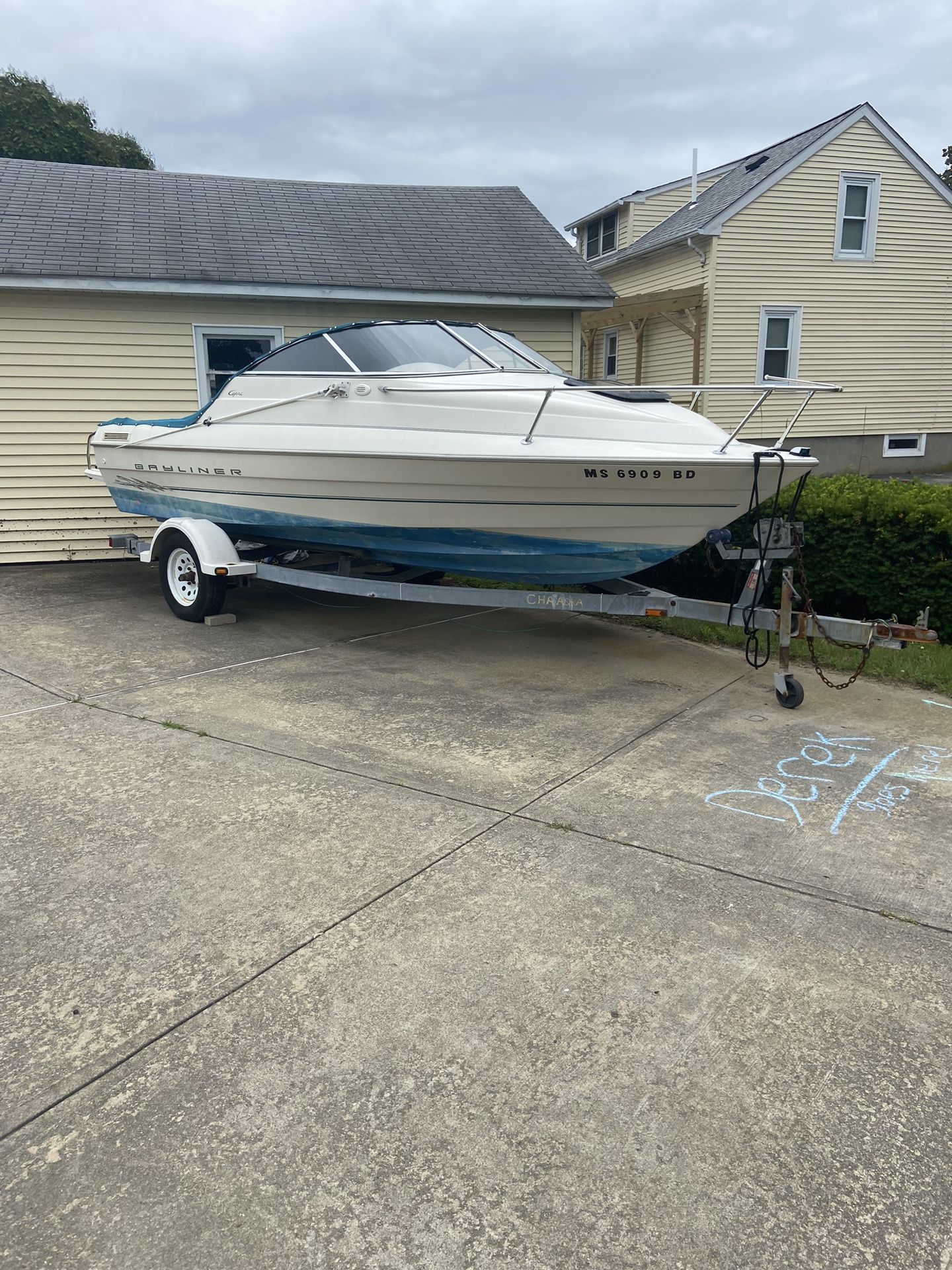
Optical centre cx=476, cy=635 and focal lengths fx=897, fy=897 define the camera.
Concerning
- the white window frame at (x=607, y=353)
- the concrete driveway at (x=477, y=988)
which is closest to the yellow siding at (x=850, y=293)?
the white window frame at (x=607, y=353)

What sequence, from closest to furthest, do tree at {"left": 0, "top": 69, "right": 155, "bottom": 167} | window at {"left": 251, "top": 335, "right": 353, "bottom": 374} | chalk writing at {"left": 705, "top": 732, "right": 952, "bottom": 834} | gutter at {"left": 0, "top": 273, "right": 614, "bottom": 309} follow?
chalk writing at {"left": 705, "top": 732, "right": 952, "bottom": 834}
window at {"left": 251, "top": 335, "right": 353, "bottom": 374}
gutter at {"left": 0, "top": 273, "right": 614, "bottom": 309}
tree at {"left": 0, "top": 69, "right": 155, "bottom": 167}

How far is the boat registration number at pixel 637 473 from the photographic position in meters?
5.23

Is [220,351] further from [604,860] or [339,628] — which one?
[604,860]

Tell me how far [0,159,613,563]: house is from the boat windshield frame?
3509 mm

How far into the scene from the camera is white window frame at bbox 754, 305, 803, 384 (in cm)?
1716

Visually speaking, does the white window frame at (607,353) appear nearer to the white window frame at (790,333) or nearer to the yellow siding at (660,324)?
the yellow siding at (660,324)

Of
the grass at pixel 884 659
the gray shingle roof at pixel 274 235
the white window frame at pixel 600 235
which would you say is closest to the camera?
the grass at pixel 884 659

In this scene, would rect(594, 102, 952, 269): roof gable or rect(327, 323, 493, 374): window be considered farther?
rect(594, 102, 952, 269): roof gable

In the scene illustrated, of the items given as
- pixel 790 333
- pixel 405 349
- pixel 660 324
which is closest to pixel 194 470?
pixel 405 349

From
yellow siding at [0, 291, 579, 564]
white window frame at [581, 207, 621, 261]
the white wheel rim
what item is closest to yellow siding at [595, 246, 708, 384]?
white window frame at [581, 207, 621, 261]

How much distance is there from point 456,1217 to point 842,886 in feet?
6.65

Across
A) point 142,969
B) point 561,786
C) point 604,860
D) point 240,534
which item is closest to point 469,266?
point 240,534

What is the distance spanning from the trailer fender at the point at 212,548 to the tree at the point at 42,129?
2639 cm

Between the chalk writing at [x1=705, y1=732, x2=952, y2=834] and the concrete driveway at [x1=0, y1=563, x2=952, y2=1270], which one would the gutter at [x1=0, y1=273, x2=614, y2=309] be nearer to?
the concrete driveway at [x1=0, y1=563, x2=952, y2=1270]
